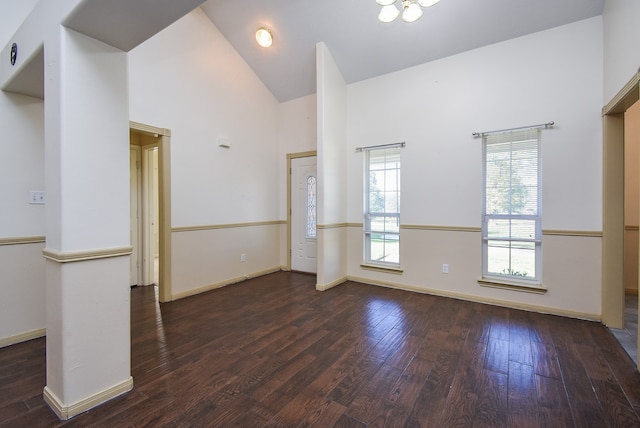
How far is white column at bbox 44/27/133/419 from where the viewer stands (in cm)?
157

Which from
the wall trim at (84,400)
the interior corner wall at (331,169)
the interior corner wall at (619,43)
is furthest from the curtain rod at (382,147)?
the wall trim at (84,400)

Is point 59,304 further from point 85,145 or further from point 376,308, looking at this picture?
point 376,308

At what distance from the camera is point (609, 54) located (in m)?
2.66

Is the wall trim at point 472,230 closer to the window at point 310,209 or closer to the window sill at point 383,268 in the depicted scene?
the window sill at point 383,268

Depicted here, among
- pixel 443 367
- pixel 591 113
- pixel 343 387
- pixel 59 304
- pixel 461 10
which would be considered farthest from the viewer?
pixel 461 10

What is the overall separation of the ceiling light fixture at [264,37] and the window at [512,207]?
3.12 metres

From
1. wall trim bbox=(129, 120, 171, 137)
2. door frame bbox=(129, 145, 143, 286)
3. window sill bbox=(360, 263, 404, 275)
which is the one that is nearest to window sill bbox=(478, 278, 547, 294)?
window sill bbox=(360, 263, 404, 275)

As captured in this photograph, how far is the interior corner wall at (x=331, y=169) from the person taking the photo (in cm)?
386

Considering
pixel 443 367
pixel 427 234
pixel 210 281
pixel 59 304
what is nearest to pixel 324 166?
pixel 427 234

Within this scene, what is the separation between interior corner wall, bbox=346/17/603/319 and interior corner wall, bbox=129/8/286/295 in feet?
4.99

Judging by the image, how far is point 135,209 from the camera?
411 cm

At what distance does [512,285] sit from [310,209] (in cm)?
301

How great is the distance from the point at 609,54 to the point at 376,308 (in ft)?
10.8

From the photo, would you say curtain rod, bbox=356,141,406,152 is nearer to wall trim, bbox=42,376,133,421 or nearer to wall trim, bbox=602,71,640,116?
wall trim, bbox=602,71,640,116
